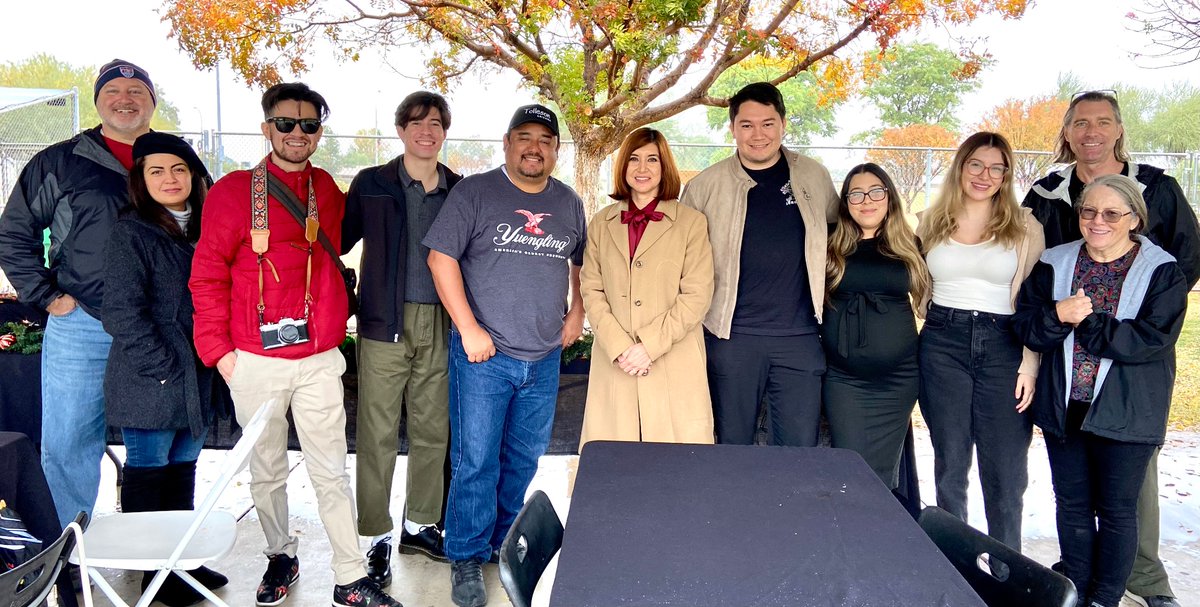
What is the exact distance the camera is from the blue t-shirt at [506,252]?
310 centimetres

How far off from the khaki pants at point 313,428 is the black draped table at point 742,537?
1.23 m

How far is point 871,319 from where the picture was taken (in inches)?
123

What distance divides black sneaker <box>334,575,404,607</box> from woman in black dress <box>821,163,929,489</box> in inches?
72.4

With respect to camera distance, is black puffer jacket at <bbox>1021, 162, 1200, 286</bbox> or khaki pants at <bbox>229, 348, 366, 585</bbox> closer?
khaki pants at <bbox>229, 348, 366, 585</bbox>

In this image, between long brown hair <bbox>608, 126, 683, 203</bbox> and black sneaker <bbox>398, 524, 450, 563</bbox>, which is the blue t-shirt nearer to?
long brown hair <bbox>608, 126, 683, 203</bbox>

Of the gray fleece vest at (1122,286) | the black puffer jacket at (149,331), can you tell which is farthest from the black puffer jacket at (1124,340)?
the black puffer jacket at (149,331)

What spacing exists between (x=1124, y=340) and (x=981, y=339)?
46cm

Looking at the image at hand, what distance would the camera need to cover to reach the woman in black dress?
3123 mm

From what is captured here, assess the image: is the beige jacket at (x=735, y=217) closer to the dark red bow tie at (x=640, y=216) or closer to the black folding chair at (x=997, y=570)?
the dark red bow tie at (x=640, y=216)

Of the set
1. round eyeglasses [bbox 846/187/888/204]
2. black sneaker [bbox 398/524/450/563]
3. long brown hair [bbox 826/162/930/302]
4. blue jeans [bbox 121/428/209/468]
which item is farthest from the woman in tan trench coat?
blue jeans [bbox 121/428/209/468]

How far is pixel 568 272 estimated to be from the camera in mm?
3291

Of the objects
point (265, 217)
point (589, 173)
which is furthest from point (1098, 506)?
point (589, 173)

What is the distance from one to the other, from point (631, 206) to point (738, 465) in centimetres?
135

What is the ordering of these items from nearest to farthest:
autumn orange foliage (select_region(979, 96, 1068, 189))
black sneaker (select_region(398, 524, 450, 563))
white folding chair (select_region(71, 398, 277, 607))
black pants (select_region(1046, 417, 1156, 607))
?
1. white folding chair (select_region(71, 398, 277, 607))
2. black pants (select_region(1046, 417, 1156, 607))
3. black sneaker (select_region(398, 524, 450, 563))
4. autumn orange foliage (select_region(979, 96, 1068, 189))
